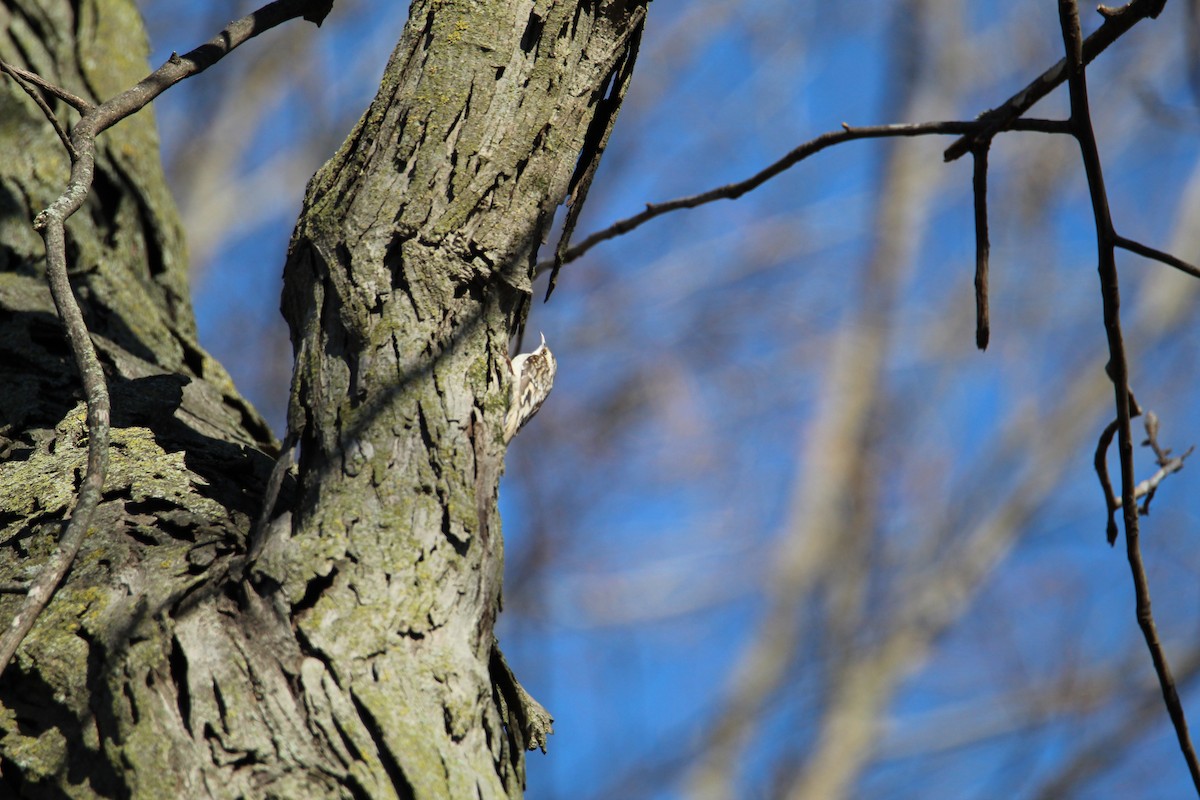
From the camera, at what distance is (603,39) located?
1.28 m

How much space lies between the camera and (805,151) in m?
1.56

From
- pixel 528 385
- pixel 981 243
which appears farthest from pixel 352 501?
pixel 981 243

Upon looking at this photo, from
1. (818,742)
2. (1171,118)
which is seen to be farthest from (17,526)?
(818,742)

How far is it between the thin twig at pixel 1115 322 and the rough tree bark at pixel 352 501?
538 mm

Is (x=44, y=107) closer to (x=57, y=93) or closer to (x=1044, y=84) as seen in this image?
(x=57, y=93)

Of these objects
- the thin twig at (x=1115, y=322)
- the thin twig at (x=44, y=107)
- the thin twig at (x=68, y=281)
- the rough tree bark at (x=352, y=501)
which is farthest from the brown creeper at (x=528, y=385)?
the thin twig at (x=1115, y=322)

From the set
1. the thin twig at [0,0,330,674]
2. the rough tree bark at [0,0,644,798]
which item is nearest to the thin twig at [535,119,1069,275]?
the rough tree bark at [0,0,644,798]

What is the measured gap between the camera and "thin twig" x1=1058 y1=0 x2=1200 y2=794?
1252 mm

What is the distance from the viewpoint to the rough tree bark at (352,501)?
3.09ft

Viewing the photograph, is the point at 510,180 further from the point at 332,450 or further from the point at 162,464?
the point at 162,464

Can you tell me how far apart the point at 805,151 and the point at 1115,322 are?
506mm

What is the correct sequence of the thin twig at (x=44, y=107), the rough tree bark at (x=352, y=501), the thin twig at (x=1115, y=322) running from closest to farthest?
the rough tree bark at (x=352, y=501)
the thin twig at (x=44, y=107)
the thin twig at (x=1115, y=322)

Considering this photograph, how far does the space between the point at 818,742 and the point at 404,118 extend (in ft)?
21.2

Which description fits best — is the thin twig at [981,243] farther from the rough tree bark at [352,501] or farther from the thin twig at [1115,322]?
the rough tree bark at [352,501]
